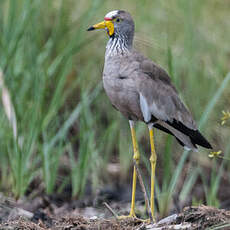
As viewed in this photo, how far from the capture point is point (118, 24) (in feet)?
14.3

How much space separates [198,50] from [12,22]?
2.78 metres

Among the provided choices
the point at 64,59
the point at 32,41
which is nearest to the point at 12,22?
the point at 32,41

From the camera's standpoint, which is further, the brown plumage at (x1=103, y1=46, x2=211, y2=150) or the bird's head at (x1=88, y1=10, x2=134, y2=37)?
the bird's head at (x1=88, y1=10, x2=134, y2=37)

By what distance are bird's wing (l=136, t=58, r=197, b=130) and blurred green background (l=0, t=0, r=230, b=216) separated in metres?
0.22

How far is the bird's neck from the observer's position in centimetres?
429

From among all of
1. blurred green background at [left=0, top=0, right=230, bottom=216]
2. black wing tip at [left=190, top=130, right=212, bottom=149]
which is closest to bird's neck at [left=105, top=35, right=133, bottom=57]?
→ blurred green background at [left=0, top=0, right=230, bottom=216]

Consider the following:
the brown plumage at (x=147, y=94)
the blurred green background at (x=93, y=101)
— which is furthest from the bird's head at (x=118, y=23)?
the blurred green background at (x=93, y=101)

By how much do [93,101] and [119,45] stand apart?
68.9 inches

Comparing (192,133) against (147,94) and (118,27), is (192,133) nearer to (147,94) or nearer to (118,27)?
(147,94)

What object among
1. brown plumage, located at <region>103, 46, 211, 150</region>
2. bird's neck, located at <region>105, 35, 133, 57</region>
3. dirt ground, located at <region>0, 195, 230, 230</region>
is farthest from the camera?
bird's neck, located at <region>105, 35, 133, 57</region>

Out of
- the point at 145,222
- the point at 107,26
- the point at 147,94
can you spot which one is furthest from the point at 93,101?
the point at 145,222

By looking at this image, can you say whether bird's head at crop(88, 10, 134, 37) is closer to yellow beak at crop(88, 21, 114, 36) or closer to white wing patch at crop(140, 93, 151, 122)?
yellow beak at crop(88, 21, 114, 36)

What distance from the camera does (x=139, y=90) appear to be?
4105 millimetres

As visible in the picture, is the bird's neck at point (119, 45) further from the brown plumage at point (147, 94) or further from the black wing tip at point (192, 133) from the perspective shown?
the black wing tip at point (192, 133)
